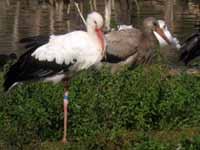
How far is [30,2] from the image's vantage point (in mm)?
33406

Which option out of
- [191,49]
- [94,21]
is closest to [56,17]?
[191,49]

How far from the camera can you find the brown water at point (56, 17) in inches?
873

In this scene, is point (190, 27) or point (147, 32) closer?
point (147, 32)

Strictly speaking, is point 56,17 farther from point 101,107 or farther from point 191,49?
point 101,107

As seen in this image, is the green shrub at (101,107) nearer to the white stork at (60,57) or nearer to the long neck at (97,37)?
the white stork at (60,57)

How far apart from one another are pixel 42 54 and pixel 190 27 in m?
14.6

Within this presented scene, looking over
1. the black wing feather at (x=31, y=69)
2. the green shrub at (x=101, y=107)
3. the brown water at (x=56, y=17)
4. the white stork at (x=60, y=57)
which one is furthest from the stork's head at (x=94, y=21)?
the brown water at (x=56, y=17)

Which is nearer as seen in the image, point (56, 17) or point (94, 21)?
point (94, 21)

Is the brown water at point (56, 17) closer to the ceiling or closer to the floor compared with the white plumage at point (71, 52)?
closer to the floor

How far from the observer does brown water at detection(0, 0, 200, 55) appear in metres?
22.2

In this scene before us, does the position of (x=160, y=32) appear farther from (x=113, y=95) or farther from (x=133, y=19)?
(x=133, y=19)

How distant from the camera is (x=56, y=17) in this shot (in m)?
27.1

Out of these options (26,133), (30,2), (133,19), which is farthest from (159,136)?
(30,2)

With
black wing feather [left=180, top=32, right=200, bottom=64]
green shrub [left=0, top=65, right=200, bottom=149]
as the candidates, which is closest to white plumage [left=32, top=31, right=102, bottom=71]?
green shrub [left=0, top=65, right=200, bottom=149]
